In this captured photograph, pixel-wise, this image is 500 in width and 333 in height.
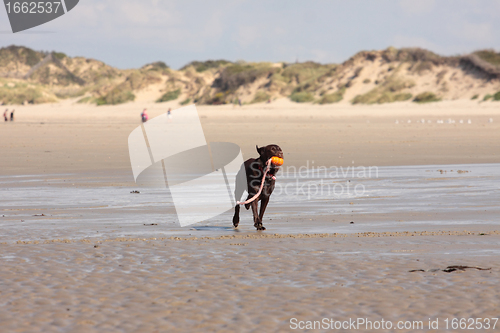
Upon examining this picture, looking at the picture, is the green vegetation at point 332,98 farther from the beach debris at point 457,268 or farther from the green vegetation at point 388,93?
the beach debris at point 457,268

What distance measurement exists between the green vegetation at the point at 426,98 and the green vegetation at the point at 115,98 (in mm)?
34479

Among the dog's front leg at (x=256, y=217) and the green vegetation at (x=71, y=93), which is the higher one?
the green vegetation at (x=71, y=93)

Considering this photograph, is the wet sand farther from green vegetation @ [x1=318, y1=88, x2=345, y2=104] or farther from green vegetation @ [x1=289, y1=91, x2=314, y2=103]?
green vegetation @ [x1=289, y1=91, x2=314, y2=103]

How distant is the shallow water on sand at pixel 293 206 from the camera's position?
27.2 ft

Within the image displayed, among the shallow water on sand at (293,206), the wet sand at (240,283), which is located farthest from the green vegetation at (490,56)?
the wet sand at (240,283)

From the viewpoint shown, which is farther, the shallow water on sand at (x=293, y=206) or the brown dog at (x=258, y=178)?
the shallow water on sand at (x=293, y=206)

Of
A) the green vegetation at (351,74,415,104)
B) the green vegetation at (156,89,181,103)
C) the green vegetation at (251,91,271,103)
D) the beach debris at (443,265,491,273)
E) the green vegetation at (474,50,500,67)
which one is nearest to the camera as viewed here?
the beach debris at (443,265,491,273)

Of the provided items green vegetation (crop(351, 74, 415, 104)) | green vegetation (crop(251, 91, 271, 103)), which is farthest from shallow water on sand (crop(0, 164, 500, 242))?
green vegetation (crop(251, 91, 271, 103))

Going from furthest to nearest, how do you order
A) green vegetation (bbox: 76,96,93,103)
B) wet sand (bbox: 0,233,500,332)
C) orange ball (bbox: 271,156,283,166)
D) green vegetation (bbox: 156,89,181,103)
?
green vegetation (bbox: 76,96,93,103)
green vegetation (bbox: 156,89,181,103)
orange ball (bbox: 271,156,283,166)
wet sand (bbox: 0,233,500,332)

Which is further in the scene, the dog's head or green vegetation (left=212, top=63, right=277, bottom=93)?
green vegetation (left=212, top=63, right=277, bottom=93)

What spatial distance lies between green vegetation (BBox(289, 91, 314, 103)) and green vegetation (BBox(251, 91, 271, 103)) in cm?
438

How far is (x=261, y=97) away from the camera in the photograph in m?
71.8

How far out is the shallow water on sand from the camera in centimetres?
830

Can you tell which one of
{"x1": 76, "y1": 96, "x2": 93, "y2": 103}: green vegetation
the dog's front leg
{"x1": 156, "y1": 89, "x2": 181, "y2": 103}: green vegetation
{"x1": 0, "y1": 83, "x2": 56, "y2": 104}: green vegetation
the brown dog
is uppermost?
{"x1": 0, "y1": 83, "x2": 56, "y2": 104}: green vegetation
